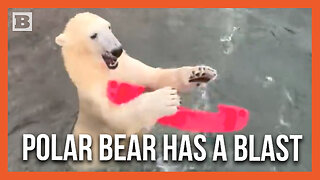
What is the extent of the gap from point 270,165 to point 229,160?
0.15 meters

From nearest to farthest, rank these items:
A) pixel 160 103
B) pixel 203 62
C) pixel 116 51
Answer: pixel 160 103 < pixel 116 51 < pixel 203 62

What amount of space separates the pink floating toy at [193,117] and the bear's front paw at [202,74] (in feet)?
0.40

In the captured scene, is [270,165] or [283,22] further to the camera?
[283,22]

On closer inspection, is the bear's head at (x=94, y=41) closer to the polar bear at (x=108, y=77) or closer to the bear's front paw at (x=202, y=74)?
the polar bear at (x=108, y=77)

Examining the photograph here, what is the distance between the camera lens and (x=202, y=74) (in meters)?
2.76

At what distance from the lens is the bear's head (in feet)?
9.26

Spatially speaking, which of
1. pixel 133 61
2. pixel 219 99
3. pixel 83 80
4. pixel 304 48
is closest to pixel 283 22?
pixel 304 48

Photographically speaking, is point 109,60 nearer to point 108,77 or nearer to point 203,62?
point 108,77

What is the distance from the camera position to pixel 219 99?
2943 mm

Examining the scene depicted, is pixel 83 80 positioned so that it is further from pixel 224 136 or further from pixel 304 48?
pixel 304 48
